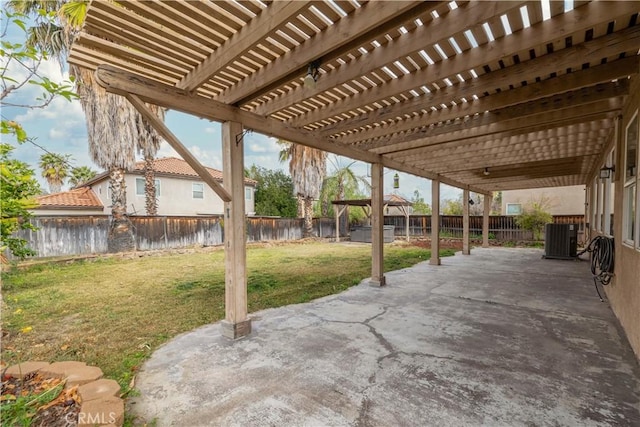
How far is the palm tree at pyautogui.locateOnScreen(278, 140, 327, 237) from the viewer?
52.3 feet

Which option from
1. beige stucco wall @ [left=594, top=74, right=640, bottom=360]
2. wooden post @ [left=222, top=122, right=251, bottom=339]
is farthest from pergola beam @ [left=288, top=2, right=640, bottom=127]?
wooden post @ [left=222, top=122, right=251, bottom=339]

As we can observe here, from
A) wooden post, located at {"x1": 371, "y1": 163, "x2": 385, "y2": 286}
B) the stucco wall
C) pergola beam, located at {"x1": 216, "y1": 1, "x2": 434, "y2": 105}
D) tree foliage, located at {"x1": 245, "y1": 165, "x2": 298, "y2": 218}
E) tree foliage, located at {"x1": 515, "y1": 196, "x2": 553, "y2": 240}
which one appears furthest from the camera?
tree foliage, located at {"x1": 245, "y1": 165, "x2": 298, "y2": 218}

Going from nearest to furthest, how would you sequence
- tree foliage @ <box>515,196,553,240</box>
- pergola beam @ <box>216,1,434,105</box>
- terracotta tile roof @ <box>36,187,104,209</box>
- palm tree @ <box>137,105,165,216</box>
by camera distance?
1. pergola beam @ <box>216,1,434,105</box>
2. palm tree @ <box>137,105,165,216</box>
3. tree foliage @ <box>515,196,553,240</box>
4. terracotta tile roof @ <box>36,187,104,209</box>

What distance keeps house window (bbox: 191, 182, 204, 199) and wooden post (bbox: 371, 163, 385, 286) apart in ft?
47.8

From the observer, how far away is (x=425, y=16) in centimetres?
211

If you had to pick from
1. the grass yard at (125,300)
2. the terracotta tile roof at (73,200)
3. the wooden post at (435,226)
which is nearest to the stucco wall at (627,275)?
the grass yard at (125,300)

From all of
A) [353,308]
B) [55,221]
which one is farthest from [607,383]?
[55,221]

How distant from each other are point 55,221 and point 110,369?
32.3ft

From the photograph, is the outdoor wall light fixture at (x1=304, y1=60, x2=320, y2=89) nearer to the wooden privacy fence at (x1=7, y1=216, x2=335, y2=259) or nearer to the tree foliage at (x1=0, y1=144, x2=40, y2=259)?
the tree foliage at (x1=0, y1=144, x2=40, y2=259)

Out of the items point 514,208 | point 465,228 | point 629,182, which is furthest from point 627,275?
point 514,208

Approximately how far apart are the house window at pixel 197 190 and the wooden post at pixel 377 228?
47.8ft

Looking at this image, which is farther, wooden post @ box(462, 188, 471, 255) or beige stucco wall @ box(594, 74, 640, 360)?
wooden post @ box(462, 188, 471, 255)

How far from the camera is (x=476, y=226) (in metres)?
16.4

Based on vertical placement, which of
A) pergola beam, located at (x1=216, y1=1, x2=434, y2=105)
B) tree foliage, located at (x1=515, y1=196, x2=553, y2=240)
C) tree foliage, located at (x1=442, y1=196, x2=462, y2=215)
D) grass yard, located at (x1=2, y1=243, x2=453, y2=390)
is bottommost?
grass yard, located at (x1=2, y1=243, x2=453, y2=390)
